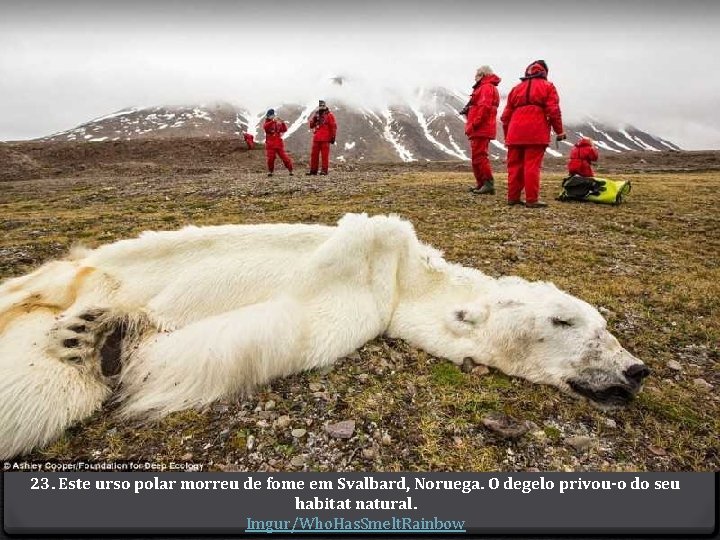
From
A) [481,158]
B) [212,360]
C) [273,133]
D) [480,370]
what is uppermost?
[273,133]

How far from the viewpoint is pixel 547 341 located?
376 centimetres

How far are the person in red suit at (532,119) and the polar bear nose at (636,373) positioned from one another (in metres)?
8.32

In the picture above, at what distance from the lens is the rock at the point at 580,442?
2994 mm

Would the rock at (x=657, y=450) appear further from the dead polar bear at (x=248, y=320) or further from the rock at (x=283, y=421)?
the rock at (x=283, y=421)

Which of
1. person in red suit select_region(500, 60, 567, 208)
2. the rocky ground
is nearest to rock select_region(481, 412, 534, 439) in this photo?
the rocky ground

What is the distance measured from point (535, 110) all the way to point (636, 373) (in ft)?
29.5

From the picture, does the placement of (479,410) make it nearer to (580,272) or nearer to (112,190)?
(580,272)

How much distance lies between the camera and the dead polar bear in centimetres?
346

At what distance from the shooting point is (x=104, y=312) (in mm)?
3930

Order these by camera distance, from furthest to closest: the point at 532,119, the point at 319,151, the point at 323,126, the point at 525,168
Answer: the point at 319,151 < the point at 323,126 < the point at 525,168 < the point at 532,119

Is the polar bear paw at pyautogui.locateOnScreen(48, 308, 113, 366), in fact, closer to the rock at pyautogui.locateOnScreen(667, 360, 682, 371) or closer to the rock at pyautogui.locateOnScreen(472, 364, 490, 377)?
the rock at pyautogui.locateOnScreen(472, 364, 490, 377)

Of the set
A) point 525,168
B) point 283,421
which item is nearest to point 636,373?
point 283,421

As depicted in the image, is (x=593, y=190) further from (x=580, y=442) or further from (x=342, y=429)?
(x=342, y=429)

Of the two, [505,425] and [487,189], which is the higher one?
[487,189]
